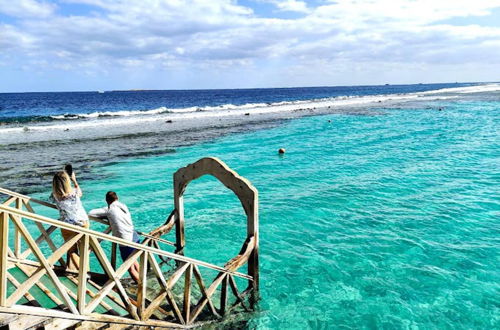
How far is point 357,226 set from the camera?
1276cm

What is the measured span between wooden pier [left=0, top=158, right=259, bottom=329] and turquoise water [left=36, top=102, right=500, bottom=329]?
149cm

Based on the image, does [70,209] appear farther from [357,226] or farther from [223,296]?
[357,226]

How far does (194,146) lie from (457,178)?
19417mm

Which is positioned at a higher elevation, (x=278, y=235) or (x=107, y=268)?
(x=107, y=268)

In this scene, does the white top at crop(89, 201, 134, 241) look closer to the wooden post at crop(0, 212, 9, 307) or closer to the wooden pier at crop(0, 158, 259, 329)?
the wooden pier at crop(0, 158, 259, 329)

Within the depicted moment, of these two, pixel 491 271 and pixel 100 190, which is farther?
pixel 100 190

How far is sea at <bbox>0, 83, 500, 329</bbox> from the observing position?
27.8ft

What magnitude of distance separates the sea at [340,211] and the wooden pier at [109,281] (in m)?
1.10

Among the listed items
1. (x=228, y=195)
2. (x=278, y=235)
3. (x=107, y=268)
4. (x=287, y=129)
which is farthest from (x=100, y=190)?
(x=287, y=129)

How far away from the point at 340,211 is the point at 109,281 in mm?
10175

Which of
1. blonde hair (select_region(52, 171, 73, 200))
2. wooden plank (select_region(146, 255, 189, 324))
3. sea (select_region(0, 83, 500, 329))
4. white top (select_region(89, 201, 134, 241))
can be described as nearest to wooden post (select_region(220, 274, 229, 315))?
sea (select_region(0, 83, 500, 329))

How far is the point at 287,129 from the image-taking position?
40031mm

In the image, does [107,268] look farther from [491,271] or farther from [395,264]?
[491,271]

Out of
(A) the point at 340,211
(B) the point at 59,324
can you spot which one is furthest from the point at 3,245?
(A) the point at 340,211
